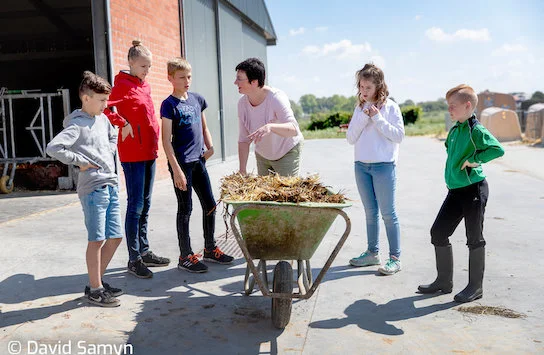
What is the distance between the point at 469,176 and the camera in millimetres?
3756

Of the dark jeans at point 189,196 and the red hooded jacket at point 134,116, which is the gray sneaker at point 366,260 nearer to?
the dark jeans at point 189,196

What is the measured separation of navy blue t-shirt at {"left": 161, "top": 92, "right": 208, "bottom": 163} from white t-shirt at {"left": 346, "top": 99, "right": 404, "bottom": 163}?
1.35 metres

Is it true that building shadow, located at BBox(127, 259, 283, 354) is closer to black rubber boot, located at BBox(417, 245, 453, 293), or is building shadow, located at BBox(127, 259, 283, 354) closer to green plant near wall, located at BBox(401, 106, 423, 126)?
black rubber boot, located at BBox(417, 245, 453, 293)

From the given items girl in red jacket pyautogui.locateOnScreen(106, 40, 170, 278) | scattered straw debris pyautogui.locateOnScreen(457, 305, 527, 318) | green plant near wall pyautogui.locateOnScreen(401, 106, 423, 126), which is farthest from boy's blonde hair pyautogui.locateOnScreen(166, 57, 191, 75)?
green plant near wall pyautogui.locateOnScreen(401, 106, 423, 126)

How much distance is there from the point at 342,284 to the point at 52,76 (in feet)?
47.8

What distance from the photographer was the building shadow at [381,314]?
336 centimetres

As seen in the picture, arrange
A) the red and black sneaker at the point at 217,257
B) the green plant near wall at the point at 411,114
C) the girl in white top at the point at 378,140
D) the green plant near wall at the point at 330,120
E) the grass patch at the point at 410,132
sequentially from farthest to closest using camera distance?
the green plant near wall at the point at 411,114, the green plant near wall at the point at 330,120, the grass patch at the point at 410,132, the red and black sneaker at the point at 217,257, the girl in white top at the point at 378,140

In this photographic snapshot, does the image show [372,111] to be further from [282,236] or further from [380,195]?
[282,236]

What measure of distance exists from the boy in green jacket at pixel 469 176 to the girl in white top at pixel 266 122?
1.27m

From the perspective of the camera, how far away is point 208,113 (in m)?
13.5

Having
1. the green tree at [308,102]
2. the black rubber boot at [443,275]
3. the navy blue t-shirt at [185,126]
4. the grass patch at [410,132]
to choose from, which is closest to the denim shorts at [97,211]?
the navy blue t-shirt at [185,126]

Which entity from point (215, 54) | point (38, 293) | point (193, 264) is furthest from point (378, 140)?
point (215, 54)

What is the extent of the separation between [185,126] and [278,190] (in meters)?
1.41

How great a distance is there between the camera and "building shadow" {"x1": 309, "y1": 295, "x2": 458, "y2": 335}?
132 inches
